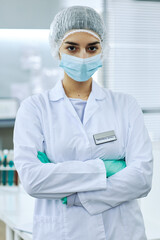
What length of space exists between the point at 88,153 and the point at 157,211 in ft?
2.59

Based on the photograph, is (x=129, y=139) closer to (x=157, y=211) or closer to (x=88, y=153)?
(x=88, y=153)

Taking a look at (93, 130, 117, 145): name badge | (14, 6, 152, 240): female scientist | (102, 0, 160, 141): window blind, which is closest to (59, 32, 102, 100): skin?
(14, 6, 152, 240): female scientist

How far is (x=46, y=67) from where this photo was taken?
11.8 ft

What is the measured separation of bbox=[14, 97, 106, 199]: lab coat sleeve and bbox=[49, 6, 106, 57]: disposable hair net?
43 centimetres

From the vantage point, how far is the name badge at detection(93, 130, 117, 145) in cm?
135

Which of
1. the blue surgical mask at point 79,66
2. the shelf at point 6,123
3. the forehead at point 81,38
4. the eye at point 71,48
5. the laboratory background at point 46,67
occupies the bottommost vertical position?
the shelf at point 6,123

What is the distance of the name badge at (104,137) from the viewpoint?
1.35 m

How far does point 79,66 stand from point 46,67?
226cm

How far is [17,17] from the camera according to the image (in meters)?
3.44

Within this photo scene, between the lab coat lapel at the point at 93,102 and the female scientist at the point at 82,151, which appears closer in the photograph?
the female scientist at the point at 82,151

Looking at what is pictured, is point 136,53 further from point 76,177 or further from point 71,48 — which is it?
point 76,177

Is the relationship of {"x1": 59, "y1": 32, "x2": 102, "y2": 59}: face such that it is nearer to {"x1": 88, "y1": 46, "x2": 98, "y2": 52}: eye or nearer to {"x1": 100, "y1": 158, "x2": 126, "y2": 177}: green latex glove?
{"x1": 88, "y1": 46, "x2": 98, "y2": 52}: eye

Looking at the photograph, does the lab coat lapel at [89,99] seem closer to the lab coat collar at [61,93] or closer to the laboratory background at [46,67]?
the lab coat collar at [61,93]

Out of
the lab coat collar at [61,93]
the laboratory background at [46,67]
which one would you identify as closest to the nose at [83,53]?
the lab coat collar at [61,93]
